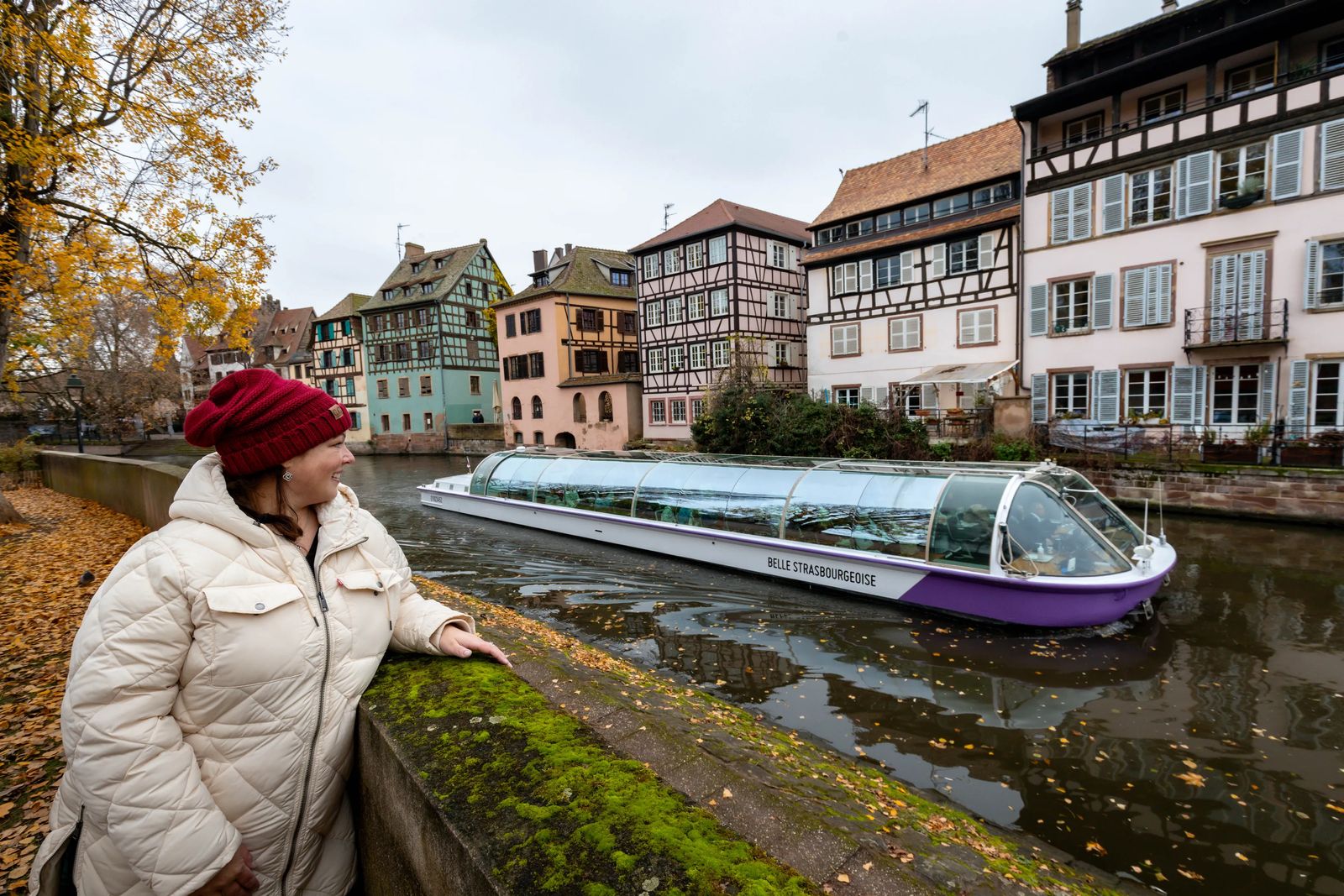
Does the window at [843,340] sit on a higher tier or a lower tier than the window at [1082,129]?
lower

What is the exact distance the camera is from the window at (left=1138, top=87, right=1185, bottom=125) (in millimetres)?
18234

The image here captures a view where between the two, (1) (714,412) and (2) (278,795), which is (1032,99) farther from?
(2) (278,795)

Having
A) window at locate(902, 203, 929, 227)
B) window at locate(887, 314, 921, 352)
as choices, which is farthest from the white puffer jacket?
window at locate(902, 203, 929, 227)

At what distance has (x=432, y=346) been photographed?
137 feet

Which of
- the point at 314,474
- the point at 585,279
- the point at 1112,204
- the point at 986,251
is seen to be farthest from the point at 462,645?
the point at 585,279

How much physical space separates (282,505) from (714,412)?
67.4 feet

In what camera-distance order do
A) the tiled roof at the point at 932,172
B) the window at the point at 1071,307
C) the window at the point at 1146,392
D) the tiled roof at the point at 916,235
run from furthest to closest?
the tiled roof at the point at 932,172
the tiled roof at the point at 916,235
the window at the point at 1071,307
the window at the point at 1146,392

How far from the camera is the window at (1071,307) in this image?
66.4ft

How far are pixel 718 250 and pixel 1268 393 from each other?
1999cm

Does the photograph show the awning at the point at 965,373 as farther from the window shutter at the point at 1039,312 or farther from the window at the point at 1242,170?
the window at the point at 1242,170

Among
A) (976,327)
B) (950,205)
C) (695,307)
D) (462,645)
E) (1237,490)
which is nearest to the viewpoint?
(462,645)

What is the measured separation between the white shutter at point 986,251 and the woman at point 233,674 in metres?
24.7

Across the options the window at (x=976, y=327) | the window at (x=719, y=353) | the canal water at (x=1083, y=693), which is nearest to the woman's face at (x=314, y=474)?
the canal water at (x=1083, y=693)

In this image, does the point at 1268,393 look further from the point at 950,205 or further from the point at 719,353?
the point at 719,353
